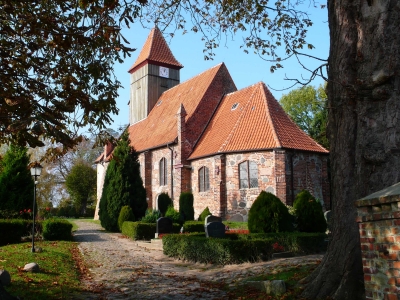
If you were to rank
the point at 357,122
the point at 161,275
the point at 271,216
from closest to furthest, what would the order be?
1. the point at 357,122
2. the point at 161,275
3. the point at 271,216

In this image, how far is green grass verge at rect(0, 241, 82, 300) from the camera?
6877mm

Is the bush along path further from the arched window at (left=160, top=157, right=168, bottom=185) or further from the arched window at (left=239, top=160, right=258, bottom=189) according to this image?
the arched window at (left=160, top=157, right=168, bottom=185)

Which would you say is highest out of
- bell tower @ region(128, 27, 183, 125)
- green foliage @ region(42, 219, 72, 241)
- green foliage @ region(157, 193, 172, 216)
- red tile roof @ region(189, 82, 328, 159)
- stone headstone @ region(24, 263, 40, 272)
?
bell tower @ region(128, 27, 183, 125)

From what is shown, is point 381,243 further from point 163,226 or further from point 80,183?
point 80,183

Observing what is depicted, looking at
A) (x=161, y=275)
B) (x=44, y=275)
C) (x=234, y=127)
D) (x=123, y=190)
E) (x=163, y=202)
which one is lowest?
(x=161, y=275)

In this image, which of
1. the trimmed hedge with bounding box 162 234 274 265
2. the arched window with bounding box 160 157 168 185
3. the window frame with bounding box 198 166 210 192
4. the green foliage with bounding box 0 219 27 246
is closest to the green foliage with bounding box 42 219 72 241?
the green foliage with bounding box 0 219 27 246

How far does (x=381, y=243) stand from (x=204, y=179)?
19.8 meters

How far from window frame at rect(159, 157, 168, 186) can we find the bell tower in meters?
6.89

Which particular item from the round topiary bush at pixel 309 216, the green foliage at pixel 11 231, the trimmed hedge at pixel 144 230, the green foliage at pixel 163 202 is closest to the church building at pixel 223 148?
the green foliage at pixel 163 202

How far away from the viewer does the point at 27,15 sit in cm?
754

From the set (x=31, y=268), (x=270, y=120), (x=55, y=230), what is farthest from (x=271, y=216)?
(x=270, y=120)

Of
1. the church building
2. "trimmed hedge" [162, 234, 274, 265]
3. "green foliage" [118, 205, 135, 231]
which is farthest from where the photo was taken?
the church building

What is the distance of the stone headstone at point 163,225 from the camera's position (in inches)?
643

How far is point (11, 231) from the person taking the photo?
15305mm
